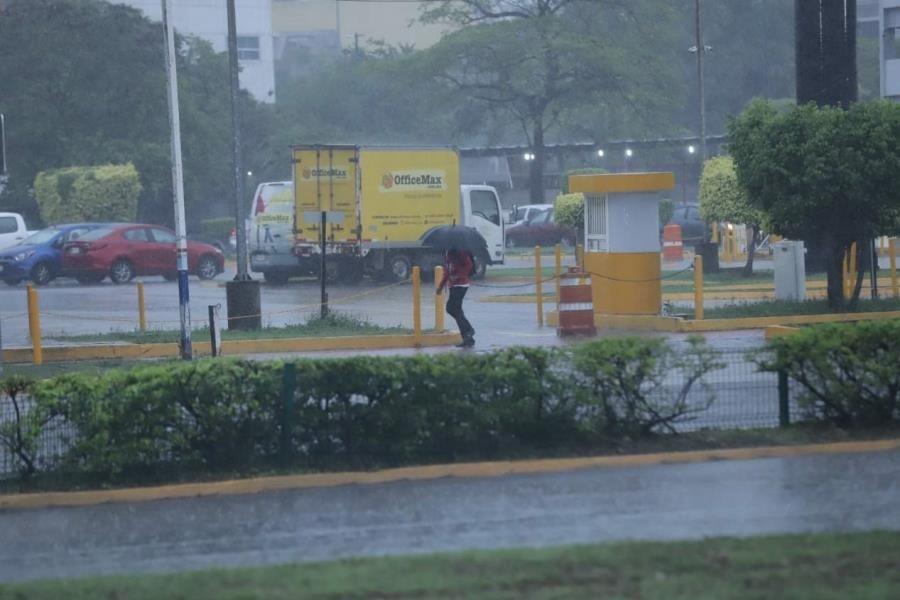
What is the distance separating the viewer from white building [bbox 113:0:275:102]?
86062mm

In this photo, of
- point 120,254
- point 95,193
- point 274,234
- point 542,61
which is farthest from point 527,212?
point 120,254

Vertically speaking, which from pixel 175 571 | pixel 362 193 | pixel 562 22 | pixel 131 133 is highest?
pixel 562 22

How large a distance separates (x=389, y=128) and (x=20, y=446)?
66369mm

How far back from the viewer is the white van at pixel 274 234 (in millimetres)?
33500

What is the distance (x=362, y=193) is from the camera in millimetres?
32625

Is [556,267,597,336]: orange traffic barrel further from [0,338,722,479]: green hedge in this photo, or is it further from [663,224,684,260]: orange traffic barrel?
[663,224,684,260]: orange traffic barrel

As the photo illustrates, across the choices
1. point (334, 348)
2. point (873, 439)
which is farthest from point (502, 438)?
point (334, 348)

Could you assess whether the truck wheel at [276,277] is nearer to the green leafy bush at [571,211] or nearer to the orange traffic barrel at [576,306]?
the green leafy bush at [571,211]

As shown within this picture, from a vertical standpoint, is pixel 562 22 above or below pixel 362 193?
above

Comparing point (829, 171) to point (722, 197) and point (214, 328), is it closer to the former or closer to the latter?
point (214, 328)

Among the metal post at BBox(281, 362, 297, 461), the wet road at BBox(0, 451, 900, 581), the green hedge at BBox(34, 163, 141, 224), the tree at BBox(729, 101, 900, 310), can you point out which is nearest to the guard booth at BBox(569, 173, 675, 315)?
the tree at BBox(729, 101, 900, 310)

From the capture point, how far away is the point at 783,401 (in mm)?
11469

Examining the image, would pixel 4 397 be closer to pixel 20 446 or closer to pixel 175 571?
pixel 20 446

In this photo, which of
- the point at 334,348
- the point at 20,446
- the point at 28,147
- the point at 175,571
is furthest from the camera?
the point at 28,147
